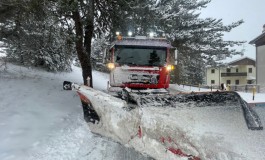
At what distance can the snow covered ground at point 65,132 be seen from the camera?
14.4 ft

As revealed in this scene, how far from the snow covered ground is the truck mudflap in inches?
3.0

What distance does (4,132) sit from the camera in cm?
662

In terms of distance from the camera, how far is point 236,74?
207 feet

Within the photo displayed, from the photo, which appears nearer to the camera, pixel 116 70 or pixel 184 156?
pixel 184 156

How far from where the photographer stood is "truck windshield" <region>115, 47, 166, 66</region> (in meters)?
10.9

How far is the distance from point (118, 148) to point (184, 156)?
223 centimetres

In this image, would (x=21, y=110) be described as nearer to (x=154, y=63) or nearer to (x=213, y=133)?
(x=154, y=63)

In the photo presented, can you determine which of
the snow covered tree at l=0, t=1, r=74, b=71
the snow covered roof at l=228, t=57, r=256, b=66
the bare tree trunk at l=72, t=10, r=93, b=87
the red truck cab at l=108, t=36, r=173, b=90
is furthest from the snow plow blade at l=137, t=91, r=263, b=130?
the snow covered roof at l=228, t=57, r=256, b=66

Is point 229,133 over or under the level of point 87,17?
under

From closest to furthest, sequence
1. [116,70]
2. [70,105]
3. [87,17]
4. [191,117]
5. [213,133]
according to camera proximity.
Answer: [213,133] < [191,117] < [70,105] < [116,70] < [87,17]

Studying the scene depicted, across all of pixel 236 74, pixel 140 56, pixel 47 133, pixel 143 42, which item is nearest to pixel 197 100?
pixel 47 133

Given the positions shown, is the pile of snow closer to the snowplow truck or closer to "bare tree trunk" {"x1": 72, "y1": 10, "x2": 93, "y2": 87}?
the snowplow truck

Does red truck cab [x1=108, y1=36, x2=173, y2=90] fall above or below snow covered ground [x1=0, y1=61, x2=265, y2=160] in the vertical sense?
above

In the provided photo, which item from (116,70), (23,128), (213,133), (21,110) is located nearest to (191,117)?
(213,133)
